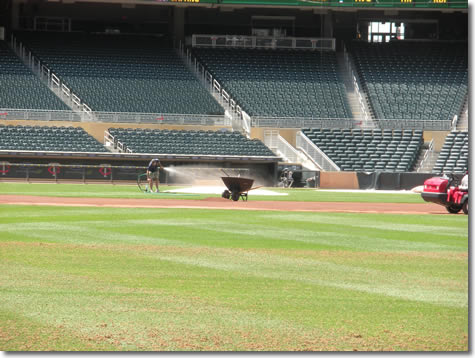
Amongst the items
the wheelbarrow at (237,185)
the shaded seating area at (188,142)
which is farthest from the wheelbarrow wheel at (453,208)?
the shaded seating area at (188,142)

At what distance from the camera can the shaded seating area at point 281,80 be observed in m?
53.7

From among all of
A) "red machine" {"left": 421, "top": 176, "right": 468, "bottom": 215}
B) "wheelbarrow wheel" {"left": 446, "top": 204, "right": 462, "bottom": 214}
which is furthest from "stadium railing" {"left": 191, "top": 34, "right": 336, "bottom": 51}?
"wheelbarrow wheel" {"left": 446, "top": 204, "right": 462, "bottom": 214}

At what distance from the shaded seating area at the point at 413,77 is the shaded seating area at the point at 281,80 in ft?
6.56

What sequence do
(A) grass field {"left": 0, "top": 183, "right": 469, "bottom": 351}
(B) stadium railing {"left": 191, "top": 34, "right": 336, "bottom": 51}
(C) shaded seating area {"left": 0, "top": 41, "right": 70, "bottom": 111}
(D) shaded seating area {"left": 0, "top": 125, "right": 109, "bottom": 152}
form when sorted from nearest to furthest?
(A) grass field {"left": 0, "top": 183, "right": 469, "bottom": 351}
(D) shaded seating area {"left": 0, "top": 125, "right": 109, "bottom": 152}
(C) shaded seating area {"left": 0, "top": 41, "right": 70, "bottom": 111}
(B) stadium railing {"left": 191, "top": 34, "right": 336, "bottom": 51}

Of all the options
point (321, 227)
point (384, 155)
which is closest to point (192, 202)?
point (321, 227)

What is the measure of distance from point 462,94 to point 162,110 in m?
18.8

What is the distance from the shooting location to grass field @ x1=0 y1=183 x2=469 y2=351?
20.5 ft

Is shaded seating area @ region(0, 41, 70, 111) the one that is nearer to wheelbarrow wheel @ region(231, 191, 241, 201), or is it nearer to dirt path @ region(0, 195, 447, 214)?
dirt path @ region(0, 195, 447, 214)

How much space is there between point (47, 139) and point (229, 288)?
39.5 metres

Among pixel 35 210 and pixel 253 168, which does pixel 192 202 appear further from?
pixel 253 168

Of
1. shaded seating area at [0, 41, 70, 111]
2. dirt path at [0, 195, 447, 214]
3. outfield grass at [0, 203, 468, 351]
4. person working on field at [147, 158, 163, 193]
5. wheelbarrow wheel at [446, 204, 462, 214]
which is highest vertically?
shaded seating area at [0, 41, 70, 111]

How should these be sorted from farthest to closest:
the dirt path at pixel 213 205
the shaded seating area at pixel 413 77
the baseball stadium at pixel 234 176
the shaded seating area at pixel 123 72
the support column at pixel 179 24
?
1. the support column at pixel 179 24
2. the shaded seating area at pixel 413 77
3. the shaded seating area at pixel 123 72
4. the dirt path at pixel 213 205
5. the baseball stadium at pixel 234 176

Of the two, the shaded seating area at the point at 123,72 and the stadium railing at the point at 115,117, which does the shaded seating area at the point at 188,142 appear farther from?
the shaded seating area at the point at 123,72

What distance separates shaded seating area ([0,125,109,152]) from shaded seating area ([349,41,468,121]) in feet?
58.3
